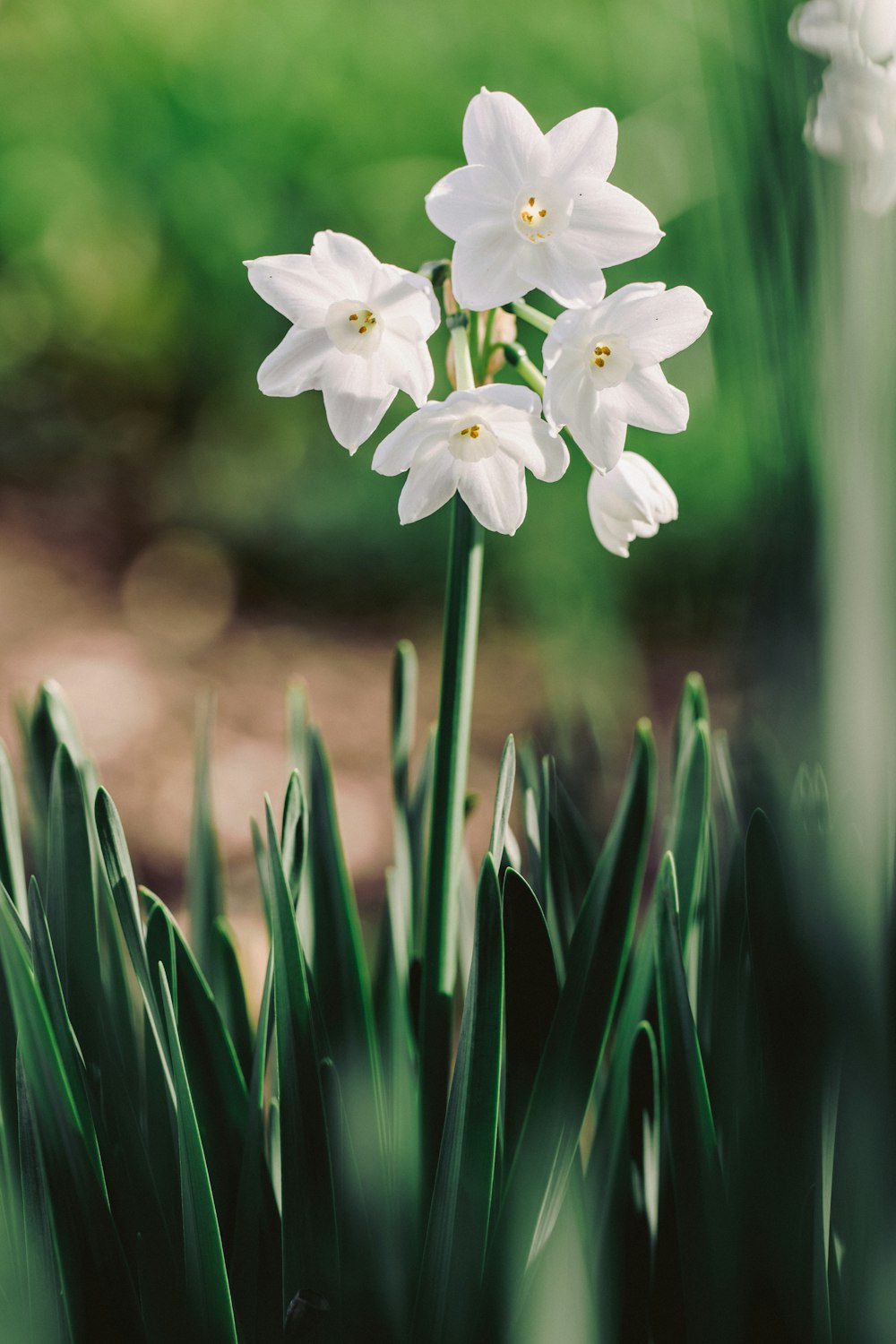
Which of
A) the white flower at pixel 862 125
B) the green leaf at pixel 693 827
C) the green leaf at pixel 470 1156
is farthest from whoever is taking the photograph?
the green leaf at pixel 693 827

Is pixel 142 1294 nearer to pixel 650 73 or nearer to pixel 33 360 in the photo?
pixel 650 73

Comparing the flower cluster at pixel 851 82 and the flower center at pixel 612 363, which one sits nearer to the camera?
the flower cluster at pixel 851 82

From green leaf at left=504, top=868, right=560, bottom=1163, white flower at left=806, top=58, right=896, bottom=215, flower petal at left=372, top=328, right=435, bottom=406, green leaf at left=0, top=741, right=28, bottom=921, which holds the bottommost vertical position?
green leaf at left=504, top=868, right=560, bottom=1163

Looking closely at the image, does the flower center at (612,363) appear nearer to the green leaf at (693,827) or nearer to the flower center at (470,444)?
the flower center at (470,444)

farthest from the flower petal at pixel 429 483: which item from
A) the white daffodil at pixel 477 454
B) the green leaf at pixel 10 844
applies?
the green leaf at pixel 10 844

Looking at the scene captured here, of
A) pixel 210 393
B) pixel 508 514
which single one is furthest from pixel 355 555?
pixel 508 514

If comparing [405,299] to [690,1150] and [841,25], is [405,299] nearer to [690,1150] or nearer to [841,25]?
[841,25]

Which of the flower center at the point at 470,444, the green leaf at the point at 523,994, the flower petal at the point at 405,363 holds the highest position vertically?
the flower petal at the point at 405,363

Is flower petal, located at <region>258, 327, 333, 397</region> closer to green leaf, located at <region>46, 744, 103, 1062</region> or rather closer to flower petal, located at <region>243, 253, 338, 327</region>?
flower petal, located at <region>243, 253, 338, 327</region>

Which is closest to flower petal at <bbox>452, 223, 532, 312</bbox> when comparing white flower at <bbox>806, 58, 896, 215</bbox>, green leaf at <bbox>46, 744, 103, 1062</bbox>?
white flower at <bbox>806, 58, 896, 215</bbox>
